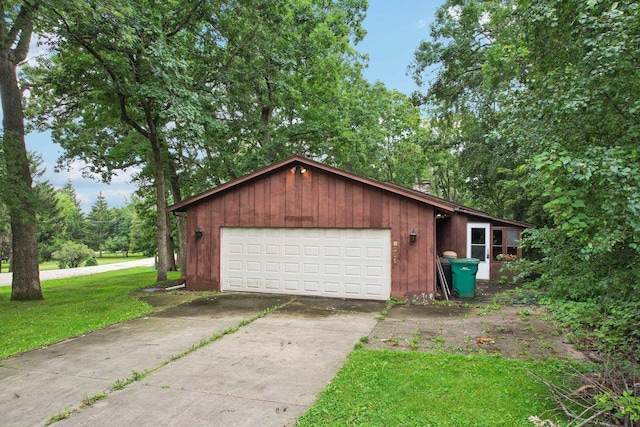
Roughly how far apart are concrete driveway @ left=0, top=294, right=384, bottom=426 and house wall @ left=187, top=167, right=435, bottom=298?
7.83 feet

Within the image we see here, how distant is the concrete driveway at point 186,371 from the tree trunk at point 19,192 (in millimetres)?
5196

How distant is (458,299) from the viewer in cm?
920

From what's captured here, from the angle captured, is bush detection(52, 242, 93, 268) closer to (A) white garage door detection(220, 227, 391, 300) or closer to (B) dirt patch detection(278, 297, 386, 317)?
(A) white garage door detection(220, 227, 391, 300)

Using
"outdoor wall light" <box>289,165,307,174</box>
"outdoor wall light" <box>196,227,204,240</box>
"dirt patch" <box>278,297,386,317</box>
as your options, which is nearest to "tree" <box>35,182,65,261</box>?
"outdoor wall light" <box>196,227,204,240</box>

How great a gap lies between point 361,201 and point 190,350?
5.48 metres

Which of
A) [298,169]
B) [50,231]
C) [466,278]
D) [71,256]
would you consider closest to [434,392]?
[466,278]

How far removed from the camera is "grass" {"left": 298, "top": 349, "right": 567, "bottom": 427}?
3.31 meters

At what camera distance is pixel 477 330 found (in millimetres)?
6227

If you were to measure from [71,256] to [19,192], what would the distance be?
112 feet

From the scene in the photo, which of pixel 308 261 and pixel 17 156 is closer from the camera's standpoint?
pixel 17 156

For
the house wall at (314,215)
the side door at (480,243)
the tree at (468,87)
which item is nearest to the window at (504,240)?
the side door at (480,243)

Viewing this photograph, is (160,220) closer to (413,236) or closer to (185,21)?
(185,21)

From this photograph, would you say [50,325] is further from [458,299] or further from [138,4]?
[458,299]

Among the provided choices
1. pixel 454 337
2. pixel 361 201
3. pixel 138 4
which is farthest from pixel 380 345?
pixel 138 4
